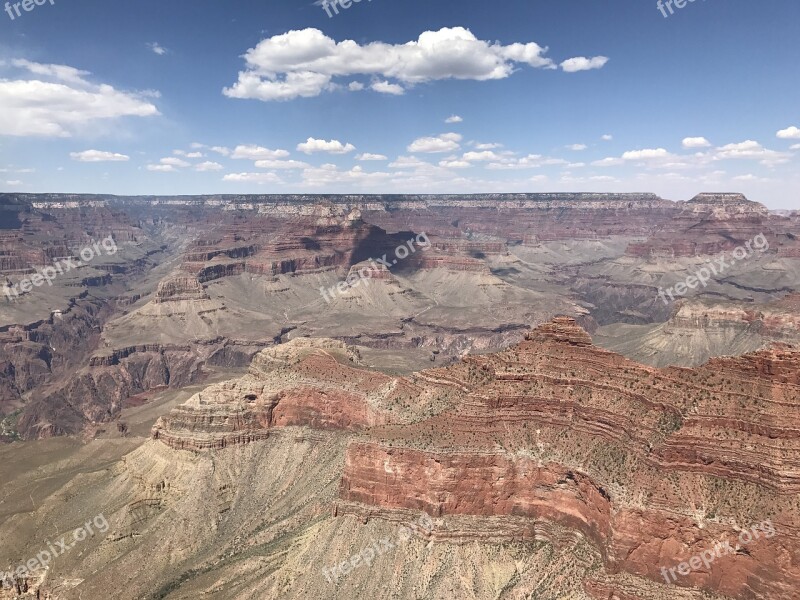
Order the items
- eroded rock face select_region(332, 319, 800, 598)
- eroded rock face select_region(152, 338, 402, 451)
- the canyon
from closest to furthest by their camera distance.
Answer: eroded rock face select_region(332, 319, 800, 598), the canyon, eroded rock face select_region(152, 338, 402, 451)

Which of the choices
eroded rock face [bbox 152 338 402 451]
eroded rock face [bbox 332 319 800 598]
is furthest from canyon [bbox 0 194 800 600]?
eroded rock face [bbox 152 338 402 451]

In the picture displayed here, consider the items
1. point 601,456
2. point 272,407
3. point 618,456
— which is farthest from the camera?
point 272,407

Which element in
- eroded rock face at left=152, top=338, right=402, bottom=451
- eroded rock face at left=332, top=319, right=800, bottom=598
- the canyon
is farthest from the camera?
eroded rock face at left=152, top=338, right=402, bottom=451

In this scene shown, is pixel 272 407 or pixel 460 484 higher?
pixel 460 484

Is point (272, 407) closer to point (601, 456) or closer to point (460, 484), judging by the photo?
point (460, 484)

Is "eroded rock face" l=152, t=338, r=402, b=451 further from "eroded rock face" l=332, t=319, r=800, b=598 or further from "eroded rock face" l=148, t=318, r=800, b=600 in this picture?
"eroded rock face" l=332, t=319, r=800, b=598

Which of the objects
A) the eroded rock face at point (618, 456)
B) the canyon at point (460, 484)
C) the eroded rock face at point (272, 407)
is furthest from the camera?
the eroded rock face at point (272, 407)

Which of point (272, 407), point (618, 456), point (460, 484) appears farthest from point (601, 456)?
point (272, 407)

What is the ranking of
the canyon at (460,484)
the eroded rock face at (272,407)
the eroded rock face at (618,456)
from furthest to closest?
1. the eroded rock face at (272,407)
2. the canyon at (460,484)
3. the eroded rock face at (618,456)

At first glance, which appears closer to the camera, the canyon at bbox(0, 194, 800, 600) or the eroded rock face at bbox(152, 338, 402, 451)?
the canyon at bbox(0, 194, 800, 600)

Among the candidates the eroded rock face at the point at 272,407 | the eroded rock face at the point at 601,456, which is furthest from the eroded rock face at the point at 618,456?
the eroded rock face at the point at 272,407

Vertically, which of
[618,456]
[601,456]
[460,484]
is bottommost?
[460,484]

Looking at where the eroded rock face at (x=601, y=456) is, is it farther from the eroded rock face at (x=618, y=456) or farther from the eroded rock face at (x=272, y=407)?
the eroded rock face at (x=272, y=407)
